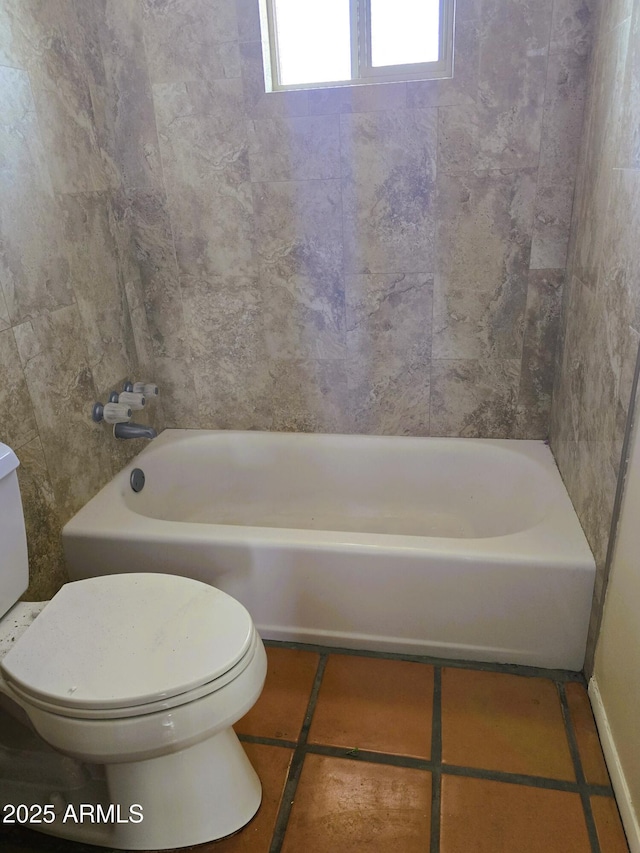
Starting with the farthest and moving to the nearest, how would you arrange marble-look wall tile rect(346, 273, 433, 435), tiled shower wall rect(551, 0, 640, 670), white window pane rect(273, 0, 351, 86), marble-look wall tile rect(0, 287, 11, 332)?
marble-look wall tile rect(346, 273, 433, 435) → white window pane rect(273, 0, 351, 86) → marble-look wall tile rect(0, 287, 11, 332) → tiled shower wall rect(551, 0, 640, 670)

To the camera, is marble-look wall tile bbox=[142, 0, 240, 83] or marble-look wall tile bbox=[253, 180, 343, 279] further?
marble-look wall tile bbox=[253, 180, 343, 279]

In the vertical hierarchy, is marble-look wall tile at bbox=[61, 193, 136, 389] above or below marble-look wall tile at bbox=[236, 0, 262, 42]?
below

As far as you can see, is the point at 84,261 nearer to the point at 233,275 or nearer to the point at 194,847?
the point at 233,275

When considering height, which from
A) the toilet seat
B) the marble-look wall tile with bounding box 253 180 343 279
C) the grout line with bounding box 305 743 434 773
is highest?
the marble-look wall tile with bounding box 253 180 343 279

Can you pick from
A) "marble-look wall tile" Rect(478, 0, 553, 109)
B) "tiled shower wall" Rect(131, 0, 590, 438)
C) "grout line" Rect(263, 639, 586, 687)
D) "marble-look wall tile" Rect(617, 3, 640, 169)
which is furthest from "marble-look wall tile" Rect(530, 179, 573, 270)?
"grout line" Rect(263, 639, 586, 687)

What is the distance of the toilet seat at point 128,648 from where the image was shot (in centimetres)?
107

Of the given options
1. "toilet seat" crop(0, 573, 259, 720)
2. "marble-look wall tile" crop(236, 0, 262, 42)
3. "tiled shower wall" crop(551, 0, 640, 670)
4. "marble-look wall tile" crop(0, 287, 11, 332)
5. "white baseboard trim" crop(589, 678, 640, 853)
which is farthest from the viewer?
"marble-look wall tile" crop(236, 0, 262, 42)

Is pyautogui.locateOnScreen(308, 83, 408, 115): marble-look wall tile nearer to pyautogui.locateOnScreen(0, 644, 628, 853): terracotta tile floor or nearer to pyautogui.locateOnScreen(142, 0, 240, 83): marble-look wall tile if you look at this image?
pyautogui.locateOnScreen(142, 0, 240, 83): marble-look wall tile

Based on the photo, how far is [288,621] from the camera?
176cm

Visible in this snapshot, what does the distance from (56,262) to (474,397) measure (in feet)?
4.80

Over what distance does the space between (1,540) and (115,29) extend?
5.58ft

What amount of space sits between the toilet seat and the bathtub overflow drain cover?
740 millimetres

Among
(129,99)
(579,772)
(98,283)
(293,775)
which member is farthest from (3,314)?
(579,772)

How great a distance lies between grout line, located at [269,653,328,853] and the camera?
1269 millimetres
